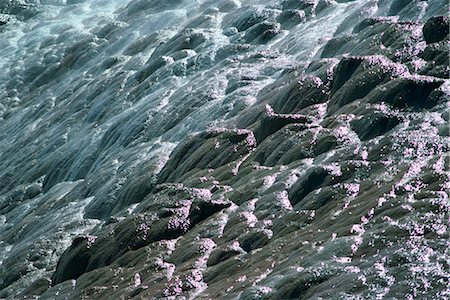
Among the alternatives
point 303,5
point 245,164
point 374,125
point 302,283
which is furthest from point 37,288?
point 303,5

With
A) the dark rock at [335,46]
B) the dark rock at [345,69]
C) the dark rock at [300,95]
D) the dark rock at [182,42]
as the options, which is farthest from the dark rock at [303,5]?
the dark rock at [345,69]

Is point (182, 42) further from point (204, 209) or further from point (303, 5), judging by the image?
point (204, 209)

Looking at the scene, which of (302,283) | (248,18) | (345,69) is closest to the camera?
(302,283)

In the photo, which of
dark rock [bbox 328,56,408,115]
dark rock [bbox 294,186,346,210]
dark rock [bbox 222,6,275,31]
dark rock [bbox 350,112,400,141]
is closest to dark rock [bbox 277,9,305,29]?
dark rock [bbox 222,6,275,31]

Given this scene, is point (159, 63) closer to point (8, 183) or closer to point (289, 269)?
point (8, 183)

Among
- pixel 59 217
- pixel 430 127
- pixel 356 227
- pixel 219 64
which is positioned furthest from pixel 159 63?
pixel 356 227

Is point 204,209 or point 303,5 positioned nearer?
point 204,209

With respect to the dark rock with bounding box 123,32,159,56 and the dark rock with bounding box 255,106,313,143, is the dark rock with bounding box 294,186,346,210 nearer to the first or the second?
the dark rock with bounding box 255,106,313,143
